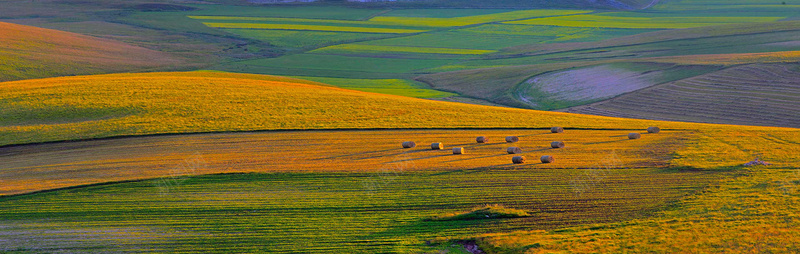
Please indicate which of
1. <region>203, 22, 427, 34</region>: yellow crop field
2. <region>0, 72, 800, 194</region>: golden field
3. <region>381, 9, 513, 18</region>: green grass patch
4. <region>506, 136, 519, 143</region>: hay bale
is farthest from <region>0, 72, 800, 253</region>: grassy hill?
<region>381, 9, 513, 18</region>: green grass patch

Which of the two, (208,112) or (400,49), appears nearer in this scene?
(208,112)

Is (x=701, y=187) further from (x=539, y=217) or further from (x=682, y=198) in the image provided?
(x=539, y=217)

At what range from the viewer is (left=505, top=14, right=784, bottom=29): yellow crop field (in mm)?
132250

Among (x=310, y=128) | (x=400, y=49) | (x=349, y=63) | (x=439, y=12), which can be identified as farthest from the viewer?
(x=439, y=12)

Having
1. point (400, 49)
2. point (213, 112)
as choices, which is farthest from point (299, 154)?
point (400, 49)

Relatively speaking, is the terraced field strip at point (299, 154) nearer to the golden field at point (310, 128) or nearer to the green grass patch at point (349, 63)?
the golden field at point (310, 128)

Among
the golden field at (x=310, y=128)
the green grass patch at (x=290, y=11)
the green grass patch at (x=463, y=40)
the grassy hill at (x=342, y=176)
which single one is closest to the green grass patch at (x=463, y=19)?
the green grass patch at (x=290, y=11)

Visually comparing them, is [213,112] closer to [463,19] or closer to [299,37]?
[299,37]

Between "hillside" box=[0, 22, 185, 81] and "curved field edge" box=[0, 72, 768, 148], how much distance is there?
16148mm

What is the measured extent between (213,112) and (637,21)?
363 feet

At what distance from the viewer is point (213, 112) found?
53.6 metres

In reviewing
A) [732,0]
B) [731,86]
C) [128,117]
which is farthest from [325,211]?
[732,0]

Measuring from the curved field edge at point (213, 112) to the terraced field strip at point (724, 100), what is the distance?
780 centimetres

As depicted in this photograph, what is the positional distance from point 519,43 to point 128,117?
3212 inches
